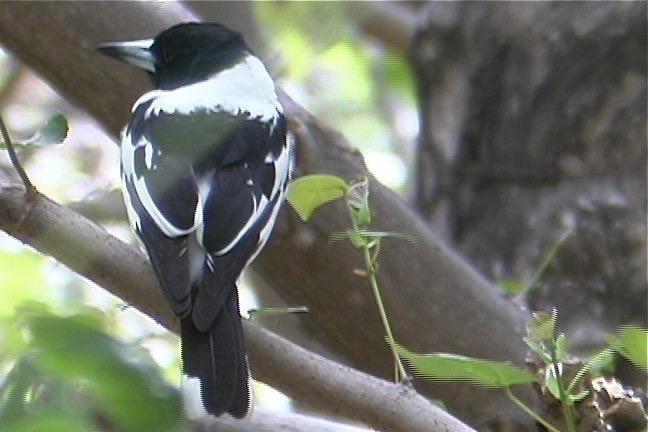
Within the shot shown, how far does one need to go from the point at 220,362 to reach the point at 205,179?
41cm

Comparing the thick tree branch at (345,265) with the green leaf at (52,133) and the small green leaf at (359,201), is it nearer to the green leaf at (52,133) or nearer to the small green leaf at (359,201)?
the small green leaf at (359,201)

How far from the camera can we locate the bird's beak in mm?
2139

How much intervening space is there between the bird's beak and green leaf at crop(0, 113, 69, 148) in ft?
3.13

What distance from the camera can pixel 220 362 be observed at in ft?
4.47

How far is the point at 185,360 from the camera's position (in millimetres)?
1391

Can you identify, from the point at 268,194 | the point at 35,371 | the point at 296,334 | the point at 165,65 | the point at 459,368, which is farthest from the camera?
the point at 296,334

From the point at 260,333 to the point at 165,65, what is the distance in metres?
1.01

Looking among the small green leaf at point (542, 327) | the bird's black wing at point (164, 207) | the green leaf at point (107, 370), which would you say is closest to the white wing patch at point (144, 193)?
the bird's black wing at point (164, 207)

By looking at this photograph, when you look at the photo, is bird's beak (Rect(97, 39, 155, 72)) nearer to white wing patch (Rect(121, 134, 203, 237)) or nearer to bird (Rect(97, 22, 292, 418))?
bird (Rect(97, 22, 292, 418))

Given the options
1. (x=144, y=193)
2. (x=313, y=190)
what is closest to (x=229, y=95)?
(x=144, y=193)

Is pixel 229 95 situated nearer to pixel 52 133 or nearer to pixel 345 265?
pixel 345 265

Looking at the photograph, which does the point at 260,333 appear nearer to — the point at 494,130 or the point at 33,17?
the point at 33,17

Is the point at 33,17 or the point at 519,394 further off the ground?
the point at 33,17

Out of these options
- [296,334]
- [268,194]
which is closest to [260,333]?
[268,194]
